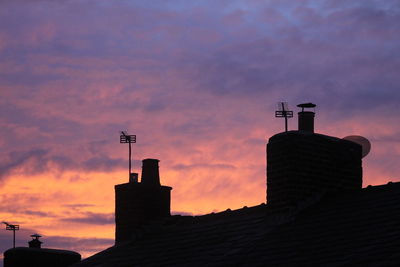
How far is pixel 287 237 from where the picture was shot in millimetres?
18391

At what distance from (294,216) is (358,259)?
4.83 metres

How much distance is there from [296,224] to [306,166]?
1998mm

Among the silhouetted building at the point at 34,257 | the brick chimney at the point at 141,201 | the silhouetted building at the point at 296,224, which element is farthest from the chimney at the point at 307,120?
the silhouetted building at the point at 34,257

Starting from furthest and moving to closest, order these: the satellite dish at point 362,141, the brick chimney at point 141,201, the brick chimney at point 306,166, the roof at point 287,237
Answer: the brick chimney at point 141,201 < the satellite dish at point 362,141 < the brick chimney at point 306,166 < the roof at point 287,237

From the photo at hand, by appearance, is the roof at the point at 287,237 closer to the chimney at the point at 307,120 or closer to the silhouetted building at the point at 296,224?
the silhouetted building at the point at 296,224

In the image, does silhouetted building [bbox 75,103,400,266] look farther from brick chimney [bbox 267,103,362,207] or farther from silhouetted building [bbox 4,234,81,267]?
silhouetted building [bbox 4,234,81,267]

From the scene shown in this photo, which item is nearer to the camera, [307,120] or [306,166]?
[306,166]

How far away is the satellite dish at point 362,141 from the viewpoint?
22.8 meters

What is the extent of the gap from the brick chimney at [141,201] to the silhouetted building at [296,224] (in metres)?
1.67

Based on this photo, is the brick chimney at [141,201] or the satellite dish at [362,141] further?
the brick chimney at [141,201]

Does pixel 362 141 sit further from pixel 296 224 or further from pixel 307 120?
pixel 296 224

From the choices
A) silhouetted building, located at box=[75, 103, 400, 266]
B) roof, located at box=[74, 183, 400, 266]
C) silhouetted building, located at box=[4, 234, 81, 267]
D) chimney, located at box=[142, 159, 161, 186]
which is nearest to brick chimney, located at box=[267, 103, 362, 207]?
silhouetted building, located at box=[75, 103, 400, 266]

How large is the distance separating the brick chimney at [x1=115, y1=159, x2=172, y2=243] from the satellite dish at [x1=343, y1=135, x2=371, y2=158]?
257 inches

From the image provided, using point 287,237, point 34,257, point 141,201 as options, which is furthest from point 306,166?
point 34,257
